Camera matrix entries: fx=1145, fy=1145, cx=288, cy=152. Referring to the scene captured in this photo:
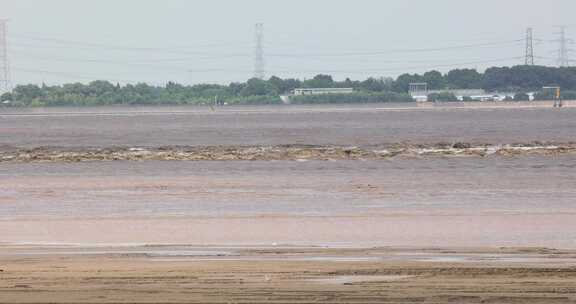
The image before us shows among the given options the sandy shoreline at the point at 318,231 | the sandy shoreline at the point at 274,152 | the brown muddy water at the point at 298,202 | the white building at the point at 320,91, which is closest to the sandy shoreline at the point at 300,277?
the sandy shoreline at the point at 318,231

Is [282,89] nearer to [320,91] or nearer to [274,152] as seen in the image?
[320,91]

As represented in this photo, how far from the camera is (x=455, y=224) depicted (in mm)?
21078

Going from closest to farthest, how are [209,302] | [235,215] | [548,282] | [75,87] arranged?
[209,302]
[548,282]
[235,215]
[75,87]

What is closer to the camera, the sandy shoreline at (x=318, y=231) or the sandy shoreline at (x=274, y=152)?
the sandy shoreline at (x=318, y=231)

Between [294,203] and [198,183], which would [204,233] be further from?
[198,183]

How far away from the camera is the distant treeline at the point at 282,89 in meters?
152

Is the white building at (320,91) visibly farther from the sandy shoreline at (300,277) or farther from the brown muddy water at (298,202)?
the sandy shoreline at (300,277)

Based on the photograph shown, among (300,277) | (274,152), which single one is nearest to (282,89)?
(274,152)

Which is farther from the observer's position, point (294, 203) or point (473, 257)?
point (294, 203)

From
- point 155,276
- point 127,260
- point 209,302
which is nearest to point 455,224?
point 127,260

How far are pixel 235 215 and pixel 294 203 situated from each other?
2.66 metres

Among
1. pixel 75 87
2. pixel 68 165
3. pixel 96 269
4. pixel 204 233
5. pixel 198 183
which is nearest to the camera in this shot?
pixel 96 269

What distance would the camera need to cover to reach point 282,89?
171 m

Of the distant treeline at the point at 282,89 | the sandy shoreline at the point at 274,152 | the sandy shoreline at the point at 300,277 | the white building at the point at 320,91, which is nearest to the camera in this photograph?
the sandy shoreline at the point at 300,277
